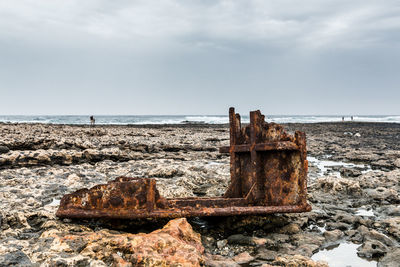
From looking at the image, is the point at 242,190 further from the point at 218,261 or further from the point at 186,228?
the point at 218,261

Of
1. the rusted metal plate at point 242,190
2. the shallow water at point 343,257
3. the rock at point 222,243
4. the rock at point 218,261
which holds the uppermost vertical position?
the rusted metal plate at point 242,190

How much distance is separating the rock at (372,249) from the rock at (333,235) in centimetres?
29

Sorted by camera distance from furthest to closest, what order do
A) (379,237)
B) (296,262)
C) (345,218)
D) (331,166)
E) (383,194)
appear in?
(331,166) < (383,194) < (345,218) < (379,237) < (296,262)

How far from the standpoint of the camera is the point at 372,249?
300 cm

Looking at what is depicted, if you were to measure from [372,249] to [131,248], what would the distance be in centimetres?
226

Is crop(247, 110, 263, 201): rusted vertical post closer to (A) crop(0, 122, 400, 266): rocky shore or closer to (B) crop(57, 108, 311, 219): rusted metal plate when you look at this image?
(B) crop(57, 108, 311, 219): rusted metal plate

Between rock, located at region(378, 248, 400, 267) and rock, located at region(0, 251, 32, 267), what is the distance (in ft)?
9.30

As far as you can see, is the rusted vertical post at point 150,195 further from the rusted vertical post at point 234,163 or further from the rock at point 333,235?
the rock at point 333,235

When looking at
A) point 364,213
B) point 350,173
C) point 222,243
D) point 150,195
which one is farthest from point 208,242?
point 350,173

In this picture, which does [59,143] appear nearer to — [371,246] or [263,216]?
[263,216]

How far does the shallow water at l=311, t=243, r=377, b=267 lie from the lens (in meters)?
2.80

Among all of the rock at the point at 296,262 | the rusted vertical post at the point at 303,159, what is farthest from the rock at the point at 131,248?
the rusted vertical post at the point at 303,159

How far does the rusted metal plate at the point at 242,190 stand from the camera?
307cm

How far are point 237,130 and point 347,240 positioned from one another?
1.78 metres
